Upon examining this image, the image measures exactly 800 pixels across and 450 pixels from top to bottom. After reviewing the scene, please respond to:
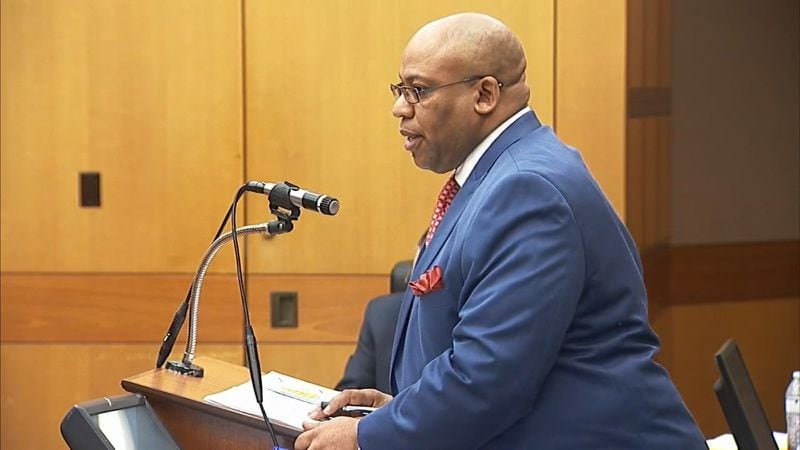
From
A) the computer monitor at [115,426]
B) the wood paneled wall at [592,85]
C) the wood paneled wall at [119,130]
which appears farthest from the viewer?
the wood paneled wall at [119,130]

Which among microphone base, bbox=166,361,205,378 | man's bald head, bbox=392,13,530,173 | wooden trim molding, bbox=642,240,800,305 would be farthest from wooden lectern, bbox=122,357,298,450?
wooden trim molding, bbox=642,240,800,305

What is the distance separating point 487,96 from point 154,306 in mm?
2818

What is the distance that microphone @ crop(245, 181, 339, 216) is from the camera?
2279 millimetres

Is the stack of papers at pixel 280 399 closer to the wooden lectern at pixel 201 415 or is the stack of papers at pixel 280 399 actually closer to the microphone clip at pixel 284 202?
the wooden lectern at pixel 201 415

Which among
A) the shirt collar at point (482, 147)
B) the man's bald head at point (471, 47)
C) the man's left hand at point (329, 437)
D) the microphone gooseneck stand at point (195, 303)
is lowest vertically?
the man's left hand at point (329, 437)

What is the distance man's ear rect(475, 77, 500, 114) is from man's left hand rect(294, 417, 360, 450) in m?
0.59

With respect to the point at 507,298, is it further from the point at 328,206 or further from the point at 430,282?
the point at 328,206

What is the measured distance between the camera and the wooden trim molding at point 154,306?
485cm

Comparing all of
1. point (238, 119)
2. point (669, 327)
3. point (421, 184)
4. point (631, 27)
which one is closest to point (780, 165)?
point (669, 327)

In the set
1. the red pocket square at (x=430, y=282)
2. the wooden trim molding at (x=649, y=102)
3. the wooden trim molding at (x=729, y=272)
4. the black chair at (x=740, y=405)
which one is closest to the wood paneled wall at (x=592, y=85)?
the wooden trim molding at (x=649, y=102)

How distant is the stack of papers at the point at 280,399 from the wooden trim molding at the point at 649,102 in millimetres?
2625

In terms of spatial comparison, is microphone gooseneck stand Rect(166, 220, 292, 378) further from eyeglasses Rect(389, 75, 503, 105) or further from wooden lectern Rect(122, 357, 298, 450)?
eyeglasses Rect(389, 75, 503, 105)

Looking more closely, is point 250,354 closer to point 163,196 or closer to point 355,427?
point 355,427

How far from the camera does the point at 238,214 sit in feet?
15.8
